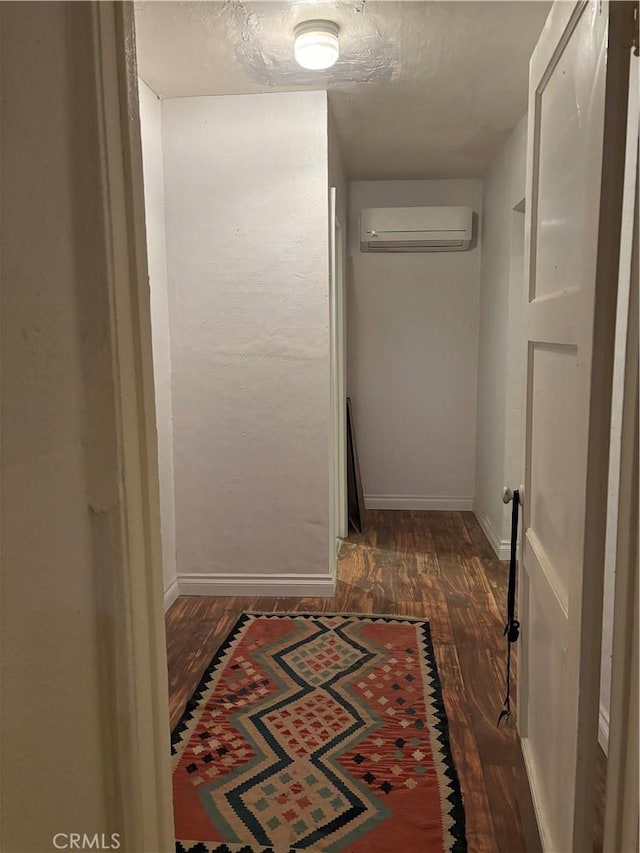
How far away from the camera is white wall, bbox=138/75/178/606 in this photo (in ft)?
9.68

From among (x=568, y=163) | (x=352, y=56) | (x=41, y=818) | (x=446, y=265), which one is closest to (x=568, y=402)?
(x=568, y=163)

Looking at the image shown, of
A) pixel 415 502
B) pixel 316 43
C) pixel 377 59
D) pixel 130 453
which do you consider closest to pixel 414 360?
pixel 415 502

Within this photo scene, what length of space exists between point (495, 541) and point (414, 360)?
163 centimetres

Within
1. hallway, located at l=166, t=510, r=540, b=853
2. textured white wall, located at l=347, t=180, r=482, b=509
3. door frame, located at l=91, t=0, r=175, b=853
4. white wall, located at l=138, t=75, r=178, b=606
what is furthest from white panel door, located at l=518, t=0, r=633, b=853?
textured white wall, located at l=347, t=180, r=482, b=509

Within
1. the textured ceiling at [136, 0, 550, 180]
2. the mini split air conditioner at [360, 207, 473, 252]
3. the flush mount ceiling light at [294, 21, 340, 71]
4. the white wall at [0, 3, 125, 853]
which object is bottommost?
the white wall at [0, 3, 125, 853]

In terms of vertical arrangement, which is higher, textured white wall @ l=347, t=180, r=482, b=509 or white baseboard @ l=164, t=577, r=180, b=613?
textured white wall @ l=347, t=180, r=482, b=509

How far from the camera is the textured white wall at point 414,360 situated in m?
4.86

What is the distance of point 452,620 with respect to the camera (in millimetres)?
3057

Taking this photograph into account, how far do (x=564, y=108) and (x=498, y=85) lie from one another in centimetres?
182

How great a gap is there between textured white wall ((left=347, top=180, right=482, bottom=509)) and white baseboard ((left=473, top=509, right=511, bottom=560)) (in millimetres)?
579

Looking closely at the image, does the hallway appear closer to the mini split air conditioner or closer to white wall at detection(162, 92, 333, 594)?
white wall at detection(162, 92, 333, 594)

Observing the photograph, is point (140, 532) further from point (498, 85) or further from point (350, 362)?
point (350, 362)

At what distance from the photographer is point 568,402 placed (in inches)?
51.7

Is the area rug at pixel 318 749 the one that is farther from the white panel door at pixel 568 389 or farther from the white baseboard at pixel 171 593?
the white baseboard at pixel 171 593
